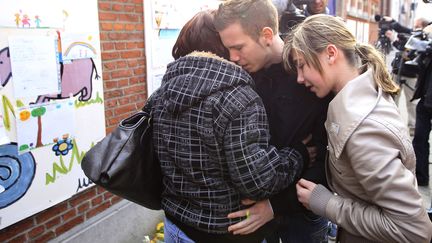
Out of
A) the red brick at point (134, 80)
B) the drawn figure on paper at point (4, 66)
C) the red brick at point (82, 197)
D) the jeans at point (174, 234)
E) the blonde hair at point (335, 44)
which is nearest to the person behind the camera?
the blonde hair at point (335, 44)

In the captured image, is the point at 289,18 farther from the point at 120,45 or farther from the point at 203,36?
the point at 120,45

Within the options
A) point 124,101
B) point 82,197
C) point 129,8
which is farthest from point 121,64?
point 82,197

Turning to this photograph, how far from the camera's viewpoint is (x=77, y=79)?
2.76 m

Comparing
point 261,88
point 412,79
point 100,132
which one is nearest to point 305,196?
point 261,88

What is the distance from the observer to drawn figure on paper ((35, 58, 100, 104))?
8.63ft

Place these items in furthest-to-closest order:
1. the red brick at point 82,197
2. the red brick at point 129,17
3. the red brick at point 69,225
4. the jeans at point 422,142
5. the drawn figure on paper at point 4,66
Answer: the jeans at point 422,142 < the red brick at point 129,17 < the red brick at point 82,197 < the red brick at point 69,225 < the drawn figure on paper at point 4,66

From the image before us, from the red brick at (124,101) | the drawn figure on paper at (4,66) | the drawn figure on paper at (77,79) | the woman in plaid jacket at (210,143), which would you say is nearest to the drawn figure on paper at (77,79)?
the drawn figure on paper at (77,79)

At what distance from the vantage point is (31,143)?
8.07 feet

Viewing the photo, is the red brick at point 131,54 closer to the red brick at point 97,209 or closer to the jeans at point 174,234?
the red brick at point 97,209

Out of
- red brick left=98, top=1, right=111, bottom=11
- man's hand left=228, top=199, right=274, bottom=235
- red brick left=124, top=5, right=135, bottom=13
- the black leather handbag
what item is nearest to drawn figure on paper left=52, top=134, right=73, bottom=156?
red brick left=98, top=1, right=111, bottom=11

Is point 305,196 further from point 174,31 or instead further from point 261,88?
point 174,31

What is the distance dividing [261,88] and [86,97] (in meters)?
1.71

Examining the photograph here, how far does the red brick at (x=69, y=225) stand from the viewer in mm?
2818

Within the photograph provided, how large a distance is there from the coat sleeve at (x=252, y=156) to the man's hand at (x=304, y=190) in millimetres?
134
